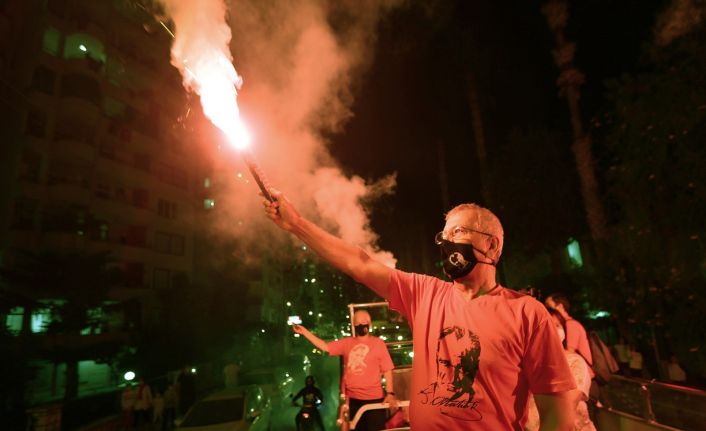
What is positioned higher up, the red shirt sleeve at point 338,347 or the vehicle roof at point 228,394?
the red shirt sleeve at point 338,347

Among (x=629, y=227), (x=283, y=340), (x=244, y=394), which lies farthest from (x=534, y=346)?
(x=283, y=340)

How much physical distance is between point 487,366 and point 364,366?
432cm

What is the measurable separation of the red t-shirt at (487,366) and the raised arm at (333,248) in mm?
450

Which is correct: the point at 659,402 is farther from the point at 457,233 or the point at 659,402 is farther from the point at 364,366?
the point at 457,233

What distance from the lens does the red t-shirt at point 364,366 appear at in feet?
20.5

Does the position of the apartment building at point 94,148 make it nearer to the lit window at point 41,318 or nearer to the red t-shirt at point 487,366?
the lit window at point 41,318

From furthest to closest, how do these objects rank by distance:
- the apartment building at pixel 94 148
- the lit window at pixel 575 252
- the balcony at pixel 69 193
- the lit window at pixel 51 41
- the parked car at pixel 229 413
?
the lit window at pixel 575 252, the lit window at pixel 51 41, the balcony at pixel 69 193, the apartment building at pixel 94 148, the parked car at pixel 229 413

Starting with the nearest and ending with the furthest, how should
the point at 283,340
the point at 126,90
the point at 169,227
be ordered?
the point at 126,90 < the point at 169,227 < the point at 283,340

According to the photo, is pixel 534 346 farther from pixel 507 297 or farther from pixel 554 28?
pixel 554 28

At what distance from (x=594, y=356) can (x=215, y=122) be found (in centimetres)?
621

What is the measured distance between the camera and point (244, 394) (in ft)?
35.1

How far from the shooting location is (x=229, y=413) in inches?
398

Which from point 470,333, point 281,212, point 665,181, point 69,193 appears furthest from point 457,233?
point 69,193

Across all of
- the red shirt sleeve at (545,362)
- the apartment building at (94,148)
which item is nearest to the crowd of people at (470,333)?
the red shirt sleeve at (545,362)
